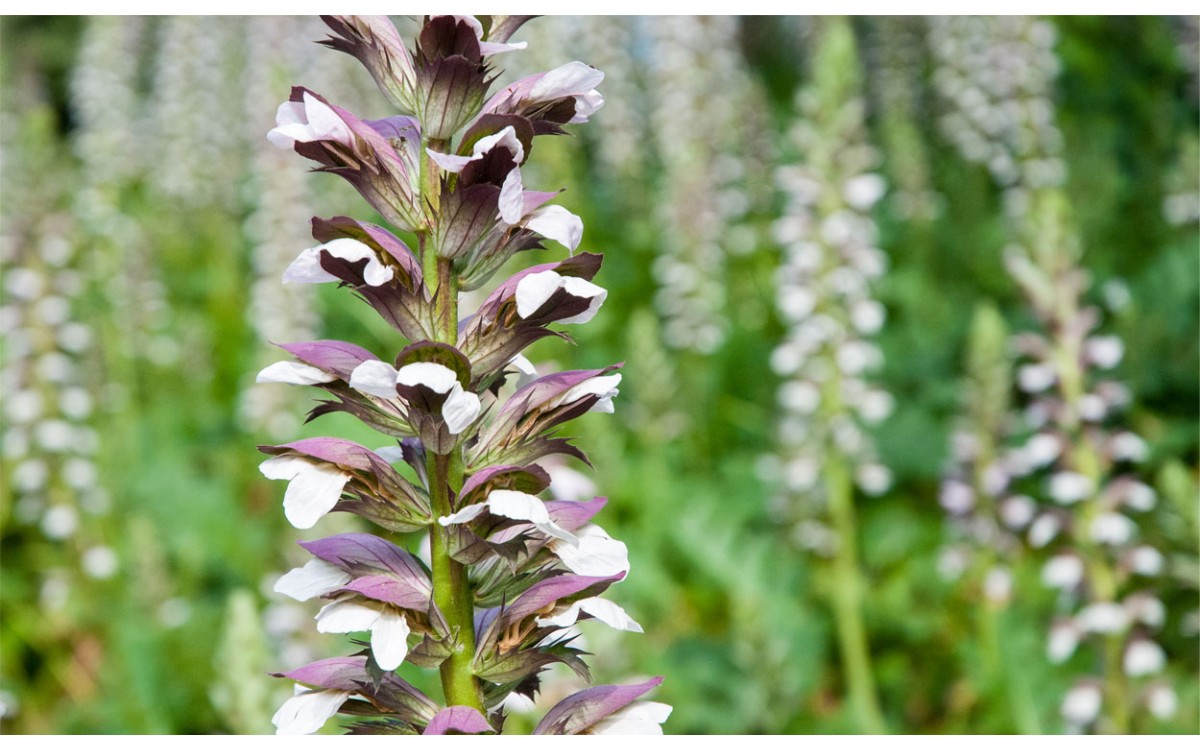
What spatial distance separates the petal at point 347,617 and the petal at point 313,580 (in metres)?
0.02

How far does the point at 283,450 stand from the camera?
3.40 ft

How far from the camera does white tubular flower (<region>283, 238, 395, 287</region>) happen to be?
0.98 meters

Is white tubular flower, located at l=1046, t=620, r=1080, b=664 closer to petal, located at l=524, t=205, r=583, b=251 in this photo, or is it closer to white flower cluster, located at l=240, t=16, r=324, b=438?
petal, located at l=524, t=205, r=583, b=251

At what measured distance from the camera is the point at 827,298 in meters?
4.31

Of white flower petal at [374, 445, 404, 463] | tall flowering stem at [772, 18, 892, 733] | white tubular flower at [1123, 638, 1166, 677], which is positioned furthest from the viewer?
tall flowering stem at [772, 18, 892, 733]

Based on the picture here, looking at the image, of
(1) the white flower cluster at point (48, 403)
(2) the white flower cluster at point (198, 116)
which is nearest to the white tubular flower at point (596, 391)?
(1) the white flower cluster at point (48, 403)

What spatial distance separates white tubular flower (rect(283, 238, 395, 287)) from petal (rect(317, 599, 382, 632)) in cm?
30

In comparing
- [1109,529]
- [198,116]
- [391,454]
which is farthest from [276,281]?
[391,454]

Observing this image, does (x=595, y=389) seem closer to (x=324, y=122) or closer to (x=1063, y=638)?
(x=324, y=122)

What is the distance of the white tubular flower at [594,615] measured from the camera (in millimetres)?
961

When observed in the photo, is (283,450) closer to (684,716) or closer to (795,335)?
(684,716)

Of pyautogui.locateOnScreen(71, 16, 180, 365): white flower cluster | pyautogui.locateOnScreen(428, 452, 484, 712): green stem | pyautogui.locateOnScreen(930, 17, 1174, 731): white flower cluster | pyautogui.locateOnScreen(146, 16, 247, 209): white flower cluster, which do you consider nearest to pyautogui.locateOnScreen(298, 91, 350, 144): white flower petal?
pyautogui.locateOnScreen(428, 452, 484, 712): green stem

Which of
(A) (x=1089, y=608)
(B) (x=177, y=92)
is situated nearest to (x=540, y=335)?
(A) (x=1089, y=608)

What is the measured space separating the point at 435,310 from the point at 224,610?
4.46m
